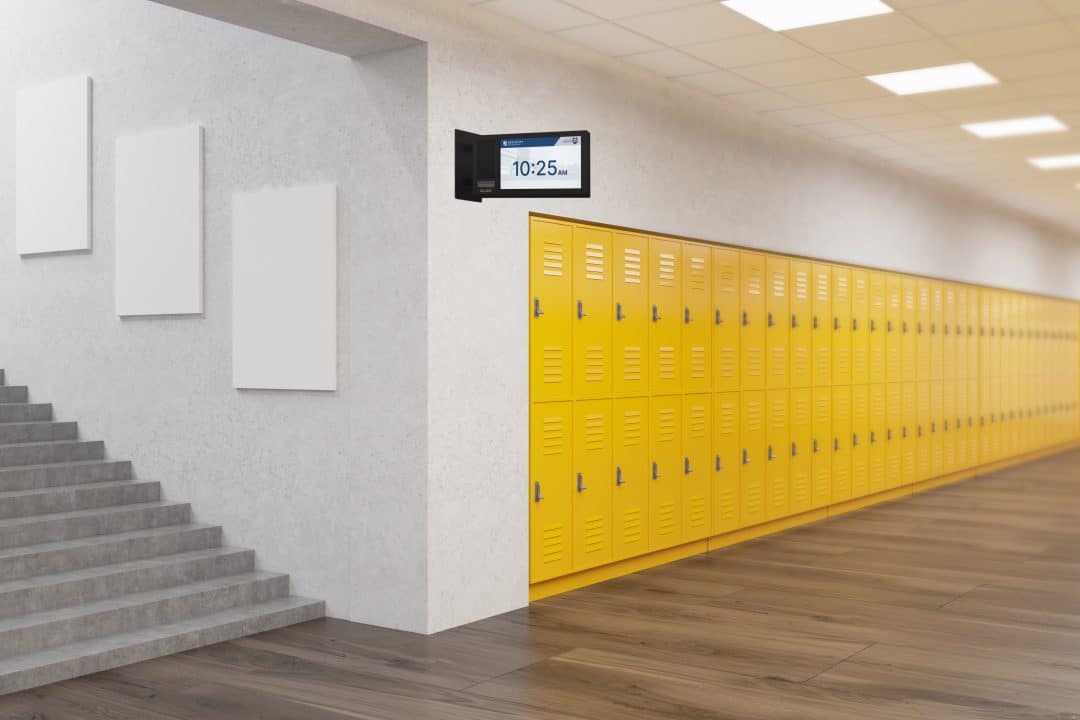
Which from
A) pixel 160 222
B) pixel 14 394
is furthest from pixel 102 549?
pixel 14 394

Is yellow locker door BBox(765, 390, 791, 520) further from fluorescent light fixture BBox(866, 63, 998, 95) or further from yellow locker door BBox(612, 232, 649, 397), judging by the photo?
fluorescent light fixture BBox(866, 63, 998, 95)

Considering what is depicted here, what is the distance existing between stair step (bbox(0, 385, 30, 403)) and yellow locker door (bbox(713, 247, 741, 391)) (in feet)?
15.3

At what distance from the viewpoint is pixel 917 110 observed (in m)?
8.00

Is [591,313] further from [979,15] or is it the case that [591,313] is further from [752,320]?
[979,15]

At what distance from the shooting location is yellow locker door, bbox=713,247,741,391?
25.5 ft

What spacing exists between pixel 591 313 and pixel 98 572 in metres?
3.03

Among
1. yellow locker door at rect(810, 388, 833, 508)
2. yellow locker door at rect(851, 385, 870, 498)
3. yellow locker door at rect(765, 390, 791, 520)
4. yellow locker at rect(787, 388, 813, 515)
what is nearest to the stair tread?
yellow locker door at rect(765, 390, 791, 520)

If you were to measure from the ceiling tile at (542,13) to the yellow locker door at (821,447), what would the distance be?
14.3 ft

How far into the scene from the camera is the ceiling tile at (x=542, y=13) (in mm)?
5500

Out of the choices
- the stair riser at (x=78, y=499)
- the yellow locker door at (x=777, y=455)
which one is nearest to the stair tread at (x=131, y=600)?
the stair riser at (x=78, y=499)

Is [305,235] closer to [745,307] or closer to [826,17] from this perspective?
[826,17]

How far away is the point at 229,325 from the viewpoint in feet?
20.0

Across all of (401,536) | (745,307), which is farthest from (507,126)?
(745,307)

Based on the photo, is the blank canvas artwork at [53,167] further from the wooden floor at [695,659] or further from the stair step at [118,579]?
the wooden floor at [695,659]
